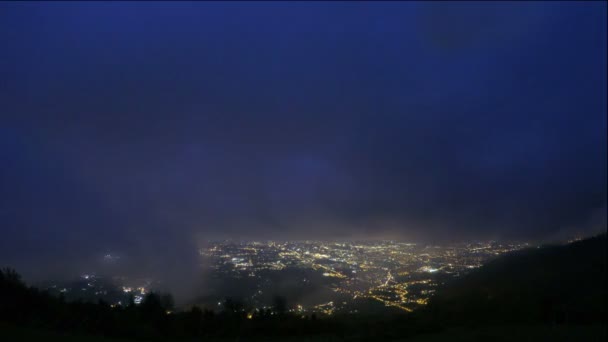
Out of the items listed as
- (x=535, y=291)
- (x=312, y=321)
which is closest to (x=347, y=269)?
(x=535, y=291)

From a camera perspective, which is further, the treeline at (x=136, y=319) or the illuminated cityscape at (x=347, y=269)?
the illuminated cityscape at (x=347, y=269)

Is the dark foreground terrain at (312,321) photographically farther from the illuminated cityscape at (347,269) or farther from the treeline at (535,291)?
the illuminated cityscape at (347,269)

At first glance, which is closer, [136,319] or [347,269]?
[136,319]

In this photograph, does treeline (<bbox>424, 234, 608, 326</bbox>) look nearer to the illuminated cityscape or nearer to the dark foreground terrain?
the dark foreground terrain

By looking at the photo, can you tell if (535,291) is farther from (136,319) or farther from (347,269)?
(136,319)

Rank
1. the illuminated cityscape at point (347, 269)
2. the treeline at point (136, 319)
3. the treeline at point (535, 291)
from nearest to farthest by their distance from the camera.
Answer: the treeline at point (136, 319) → the treeline at point (535, 291) → the illuminated cityscape at point (347, 269)

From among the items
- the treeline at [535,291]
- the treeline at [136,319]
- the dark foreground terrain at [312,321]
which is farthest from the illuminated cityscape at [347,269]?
the treeline at [136,319]

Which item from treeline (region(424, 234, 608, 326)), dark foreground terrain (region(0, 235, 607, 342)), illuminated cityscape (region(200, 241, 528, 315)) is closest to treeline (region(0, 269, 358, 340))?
dark foreground terrain (region(0, 235, 607, 342))

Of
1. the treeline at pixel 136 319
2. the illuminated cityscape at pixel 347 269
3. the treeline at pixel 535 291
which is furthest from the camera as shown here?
the illuminated cityscape at pixel 347 269
